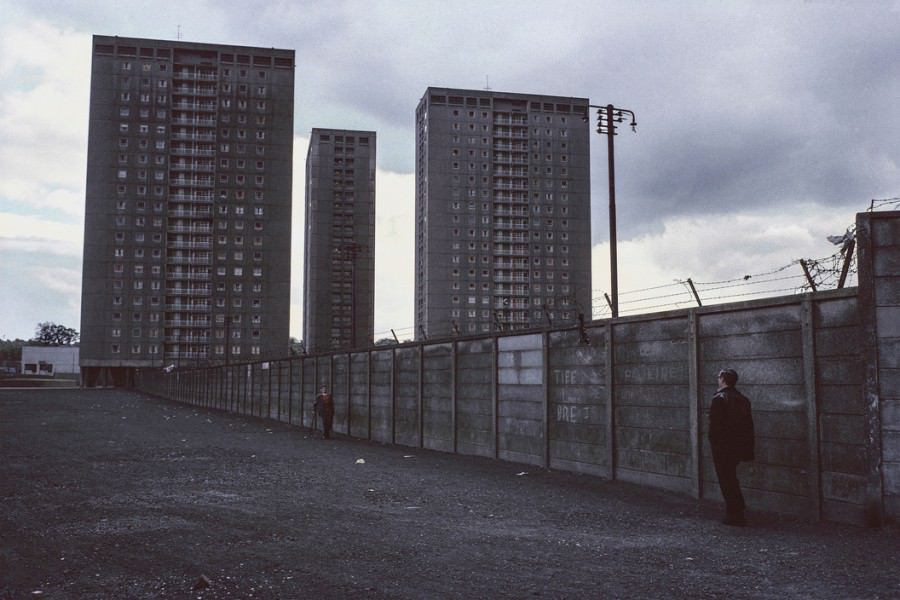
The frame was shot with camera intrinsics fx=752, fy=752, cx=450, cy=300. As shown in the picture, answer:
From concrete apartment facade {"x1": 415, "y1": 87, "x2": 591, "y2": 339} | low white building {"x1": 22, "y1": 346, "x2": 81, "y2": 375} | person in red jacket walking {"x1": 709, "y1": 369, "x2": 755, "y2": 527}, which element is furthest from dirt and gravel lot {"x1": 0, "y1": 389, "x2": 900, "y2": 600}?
low white building {"x1": 22, "y1": 346, "x2": 81, "y2": 375}

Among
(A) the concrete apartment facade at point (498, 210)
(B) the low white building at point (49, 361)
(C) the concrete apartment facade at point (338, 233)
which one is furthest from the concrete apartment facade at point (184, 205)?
(B) the low white building at point (49, 361)

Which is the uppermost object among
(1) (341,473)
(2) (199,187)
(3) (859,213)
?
(2) (199,187)

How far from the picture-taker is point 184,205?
338 ft

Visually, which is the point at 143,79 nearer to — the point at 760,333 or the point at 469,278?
the point at 469,278

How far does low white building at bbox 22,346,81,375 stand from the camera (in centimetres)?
15175

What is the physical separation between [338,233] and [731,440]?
152 metres

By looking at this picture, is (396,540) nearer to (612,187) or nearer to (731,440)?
(731,440)

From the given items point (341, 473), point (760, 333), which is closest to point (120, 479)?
point (341, 473)

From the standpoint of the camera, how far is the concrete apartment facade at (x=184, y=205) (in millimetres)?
98375

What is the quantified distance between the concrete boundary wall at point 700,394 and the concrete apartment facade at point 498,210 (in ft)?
333

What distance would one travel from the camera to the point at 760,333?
1009cm

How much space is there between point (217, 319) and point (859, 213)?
327ft

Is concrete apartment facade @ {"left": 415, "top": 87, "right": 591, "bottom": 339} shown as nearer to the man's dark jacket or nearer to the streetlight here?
the streetlight

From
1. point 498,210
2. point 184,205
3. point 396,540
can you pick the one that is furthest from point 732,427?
point 498,210
